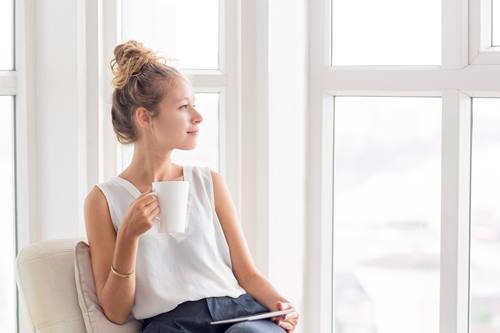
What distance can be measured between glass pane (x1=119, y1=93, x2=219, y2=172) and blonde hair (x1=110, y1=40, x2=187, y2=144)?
499 millimetres

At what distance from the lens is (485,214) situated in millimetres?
2443

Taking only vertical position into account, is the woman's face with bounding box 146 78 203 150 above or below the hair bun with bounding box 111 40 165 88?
below

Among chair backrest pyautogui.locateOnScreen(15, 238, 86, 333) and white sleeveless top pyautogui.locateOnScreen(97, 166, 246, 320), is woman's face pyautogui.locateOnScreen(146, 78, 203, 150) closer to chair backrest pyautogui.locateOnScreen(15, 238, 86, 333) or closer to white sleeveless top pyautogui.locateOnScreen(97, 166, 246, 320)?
white sleeveless top pyautogui.locateOnScreen(97, 166, 246, 320)

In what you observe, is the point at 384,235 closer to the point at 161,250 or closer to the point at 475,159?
the point at 475,159

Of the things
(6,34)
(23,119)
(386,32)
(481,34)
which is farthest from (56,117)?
(481,34)

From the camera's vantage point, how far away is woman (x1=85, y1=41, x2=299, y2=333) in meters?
2.01

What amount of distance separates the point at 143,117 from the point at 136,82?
0.29 feet

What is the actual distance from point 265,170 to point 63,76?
0.65m

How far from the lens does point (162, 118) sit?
2.15 meters

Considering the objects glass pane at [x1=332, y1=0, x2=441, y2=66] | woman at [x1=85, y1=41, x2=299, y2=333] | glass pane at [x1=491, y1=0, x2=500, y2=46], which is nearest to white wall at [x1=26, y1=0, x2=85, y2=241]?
woman at [x1=85, y1=41, x2=299, y2=333]

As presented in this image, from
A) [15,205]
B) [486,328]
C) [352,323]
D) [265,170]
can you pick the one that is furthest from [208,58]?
[486,328]

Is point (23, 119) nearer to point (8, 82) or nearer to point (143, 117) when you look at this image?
point (8, 82)

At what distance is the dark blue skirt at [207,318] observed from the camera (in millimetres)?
1999

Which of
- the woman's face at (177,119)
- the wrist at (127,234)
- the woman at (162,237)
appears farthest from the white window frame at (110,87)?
the wrist at (127,234)
